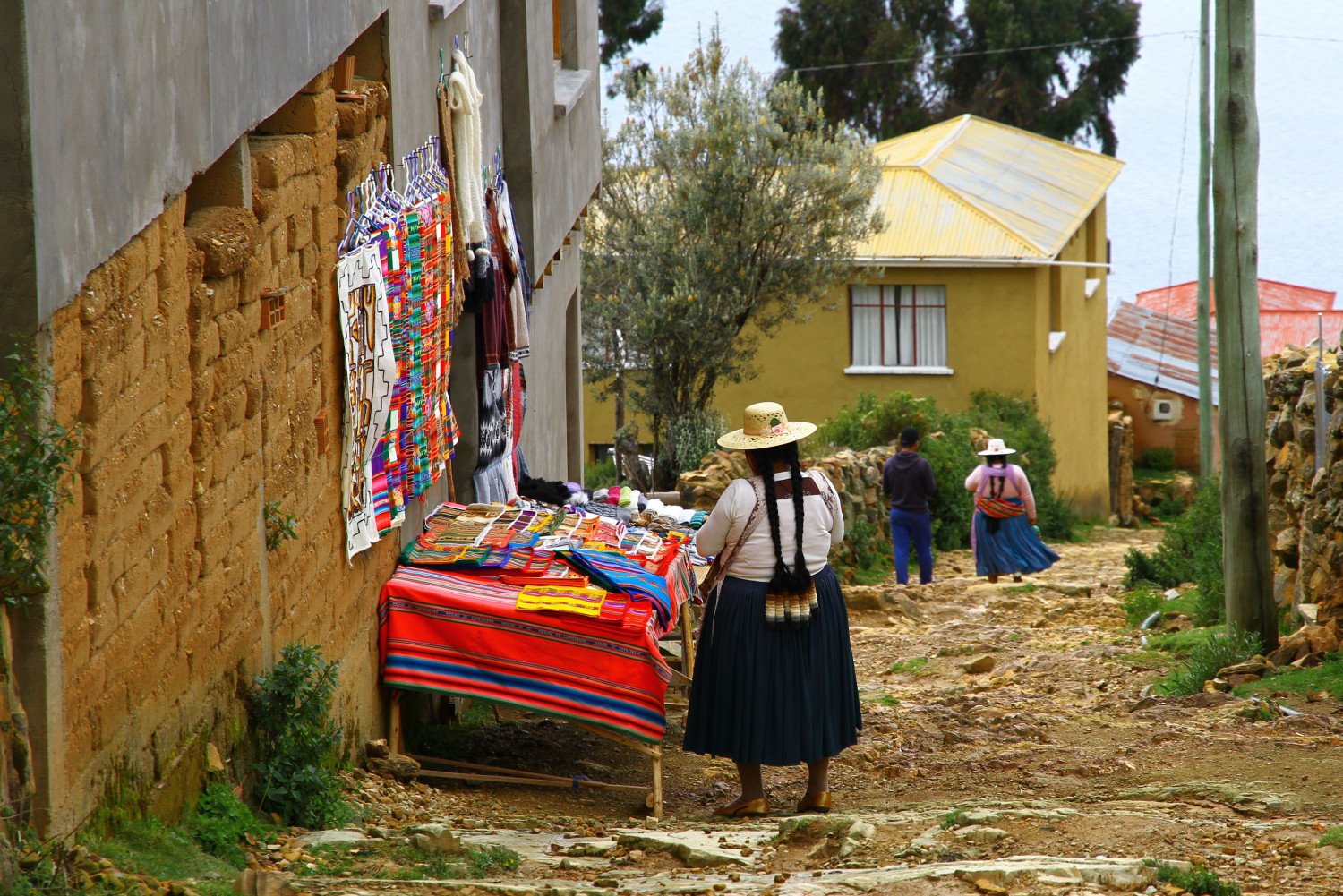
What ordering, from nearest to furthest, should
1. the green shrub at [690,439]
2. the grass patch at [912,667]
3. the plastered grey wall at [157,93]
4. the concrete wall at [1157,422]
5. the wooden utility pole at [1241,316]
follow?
the plastered grey wall at [157,93] → the wooden utility pole at [1241,316] → the grass patch at [912,667] → the green shrub at [690,439] → the concrete wall at [1157,422]

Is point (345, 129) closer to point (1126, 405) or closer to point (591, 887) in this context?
point (591, 887)

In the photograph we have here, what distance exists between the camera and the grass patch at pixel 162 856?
407cm

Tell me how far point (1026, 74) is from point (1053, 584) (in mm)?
31445

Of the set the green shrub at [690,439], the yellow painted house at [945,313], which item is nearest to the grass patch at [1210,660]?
the green shrub at [690,439]

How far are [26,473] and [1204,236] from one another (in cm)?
2500

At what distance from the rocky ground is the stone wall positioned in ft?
3.76

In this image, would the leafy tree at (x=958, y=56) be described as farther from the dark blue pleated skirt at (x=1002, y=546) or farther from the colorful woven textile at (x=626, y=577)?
the colorful woven textile at (x=626, y=577)

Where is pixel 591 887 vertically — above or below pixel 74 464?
below

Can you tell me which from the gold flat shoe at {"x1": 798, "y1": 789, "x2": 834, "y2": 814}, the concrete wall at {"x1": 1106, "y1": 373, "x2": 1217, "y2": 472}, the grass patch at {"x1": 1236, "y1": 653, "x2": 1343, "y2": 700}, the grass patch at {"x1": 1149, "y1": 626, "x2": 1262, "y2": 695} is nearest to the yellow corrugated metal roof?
the concrete wall at {"x1": 1106, "y1": 373, "x2": 1217, "y2": 472}

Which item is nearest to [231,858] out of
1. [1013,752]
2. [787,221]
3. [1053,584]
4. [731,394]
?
[1013,752]

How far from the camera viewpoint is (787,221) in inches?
832

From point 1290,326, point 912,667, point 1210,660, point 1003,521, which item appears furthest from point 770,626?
point 1290,326

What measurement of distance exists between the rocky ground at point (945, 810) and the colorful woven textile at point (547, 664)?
0.44m

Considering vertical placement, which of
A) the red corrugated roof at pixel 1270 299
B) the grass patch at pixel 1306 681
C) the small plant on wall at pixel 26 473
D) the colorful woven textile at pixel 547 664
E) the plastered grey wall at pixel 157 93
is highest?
the red corrugated roof at pixel 1270 299
